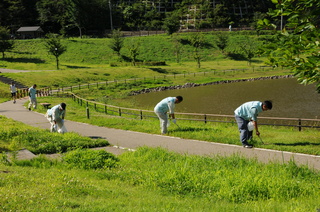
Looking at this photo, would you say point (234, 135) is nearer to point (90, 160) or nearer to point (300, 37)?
point (90, 160)

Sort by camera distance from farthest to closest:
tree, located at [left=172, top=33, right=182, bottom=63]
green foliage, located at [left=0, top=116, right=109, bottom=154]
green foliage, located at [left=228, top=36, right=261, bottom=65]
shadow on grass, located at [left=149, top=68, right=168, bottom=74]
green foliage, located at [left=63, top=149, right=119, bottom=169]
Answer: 1. green foliage, located at [left=228, top=36, right=261, bottom=65]
2. tree, located at [left=172, top=33, right=182, bottom=63]
3. shadow on grass, located at [left=149, top=68, right=168, bottom=74]
4. green foliage, located at [left=0, top=116, right=109, bottom=154]
5. green foliage, located at [left=63, top=149, right=119, bottom=169]

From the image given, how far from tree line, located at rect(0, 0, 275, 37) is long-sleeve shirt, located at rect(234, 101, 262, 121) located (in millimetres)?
89288

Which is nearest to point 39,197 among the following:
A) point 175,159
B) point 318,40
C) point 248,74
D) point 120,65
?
point 175,159

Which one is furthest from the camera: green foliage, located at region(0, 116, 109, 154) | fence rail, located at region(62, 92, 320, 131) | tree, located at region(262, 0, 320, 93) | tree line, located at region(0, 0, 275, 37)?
tree line, located at region(0, 0, 275, 37)

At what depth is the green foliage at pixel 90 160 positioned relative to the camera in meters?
10.0

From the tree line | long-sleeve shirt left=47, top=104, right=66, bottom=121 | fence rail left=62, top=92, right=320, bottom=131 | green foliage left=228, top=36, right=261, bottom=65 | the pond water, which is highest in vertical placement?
the tree line

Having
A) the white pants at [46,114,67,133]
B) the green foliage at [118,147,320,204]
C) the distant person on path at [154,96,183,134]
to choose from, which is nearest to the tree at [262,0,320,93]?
the green foliage at [118,147,320,204]

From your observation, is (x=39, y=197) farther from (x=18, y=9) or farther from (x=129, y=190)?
(x=18, y=9)

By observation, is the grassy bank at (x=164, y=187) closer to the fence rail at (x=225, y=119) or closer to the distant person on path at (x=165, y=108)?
the distant person on path at (x=165, y=108)

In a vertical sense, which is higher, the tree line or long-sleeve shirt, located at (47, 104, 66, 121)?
the tree line

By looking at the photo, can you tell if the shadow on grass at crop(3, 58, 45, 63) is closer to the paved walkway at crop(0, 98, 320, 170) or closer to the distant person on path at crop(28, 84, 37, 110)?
the distant person on path at crop(28, 84, 37, 110)

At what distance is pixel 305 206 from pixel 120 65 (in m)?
61.5

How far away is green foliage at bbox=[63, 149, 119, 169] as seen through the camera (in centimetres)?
1001

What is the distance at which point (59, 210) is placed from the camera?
5.89 m
